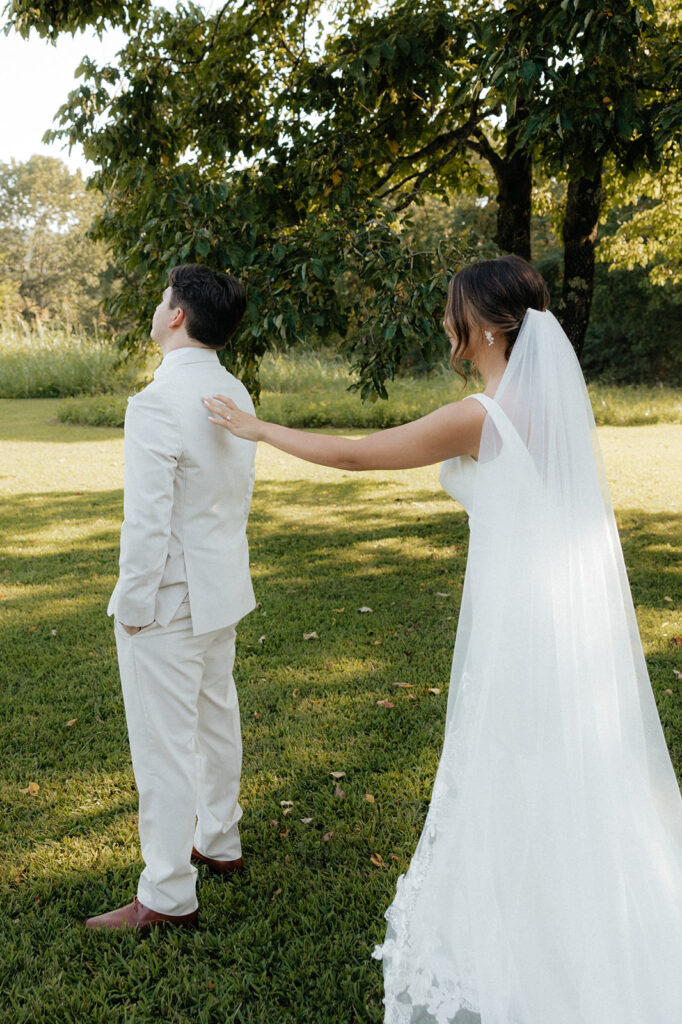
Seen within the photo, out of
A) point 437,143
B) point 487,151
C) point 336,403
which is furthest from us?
point 336,403

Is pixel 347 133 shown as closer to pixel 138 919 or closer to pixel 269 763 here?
pixel 269 763

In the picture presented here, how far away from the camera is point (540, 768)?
8.02 feet

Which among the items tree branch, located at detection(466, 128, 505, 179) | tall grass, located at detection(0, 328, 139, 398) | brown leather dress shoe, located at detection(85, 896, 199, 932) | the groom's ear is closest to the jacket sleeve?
the groom's ear

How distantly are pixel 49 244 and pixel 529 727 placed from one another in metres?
67.0

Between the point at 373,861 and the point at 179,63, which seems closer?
the point at 373,861

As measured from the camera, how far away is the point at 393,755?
13.5 ft

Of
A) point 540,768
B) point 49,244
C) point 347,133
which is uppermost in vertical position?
point 49,244

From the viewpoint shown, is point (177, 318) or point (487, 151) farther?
point (487, 151)

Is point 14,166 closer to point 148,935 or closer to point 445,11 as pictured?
point 445,11

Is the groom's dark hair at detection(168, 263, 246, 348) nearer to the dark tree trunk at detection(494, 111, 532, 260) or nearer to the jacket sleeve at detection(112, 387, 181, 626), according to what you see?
the jacket sleeve at detection(112, 387, 181, 626)

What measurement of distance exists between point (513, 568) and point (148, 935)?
1.93 metres

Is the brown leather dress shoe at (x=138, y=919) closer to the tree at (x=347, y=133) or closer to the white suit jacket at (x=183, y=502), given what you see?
the white suit jacket at (x=183, y=502)

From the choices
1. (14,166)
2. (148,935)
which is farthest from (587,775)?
(14,166)

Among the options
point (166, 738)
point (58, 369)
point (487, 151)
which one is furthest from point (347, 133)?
point (58, 369)
